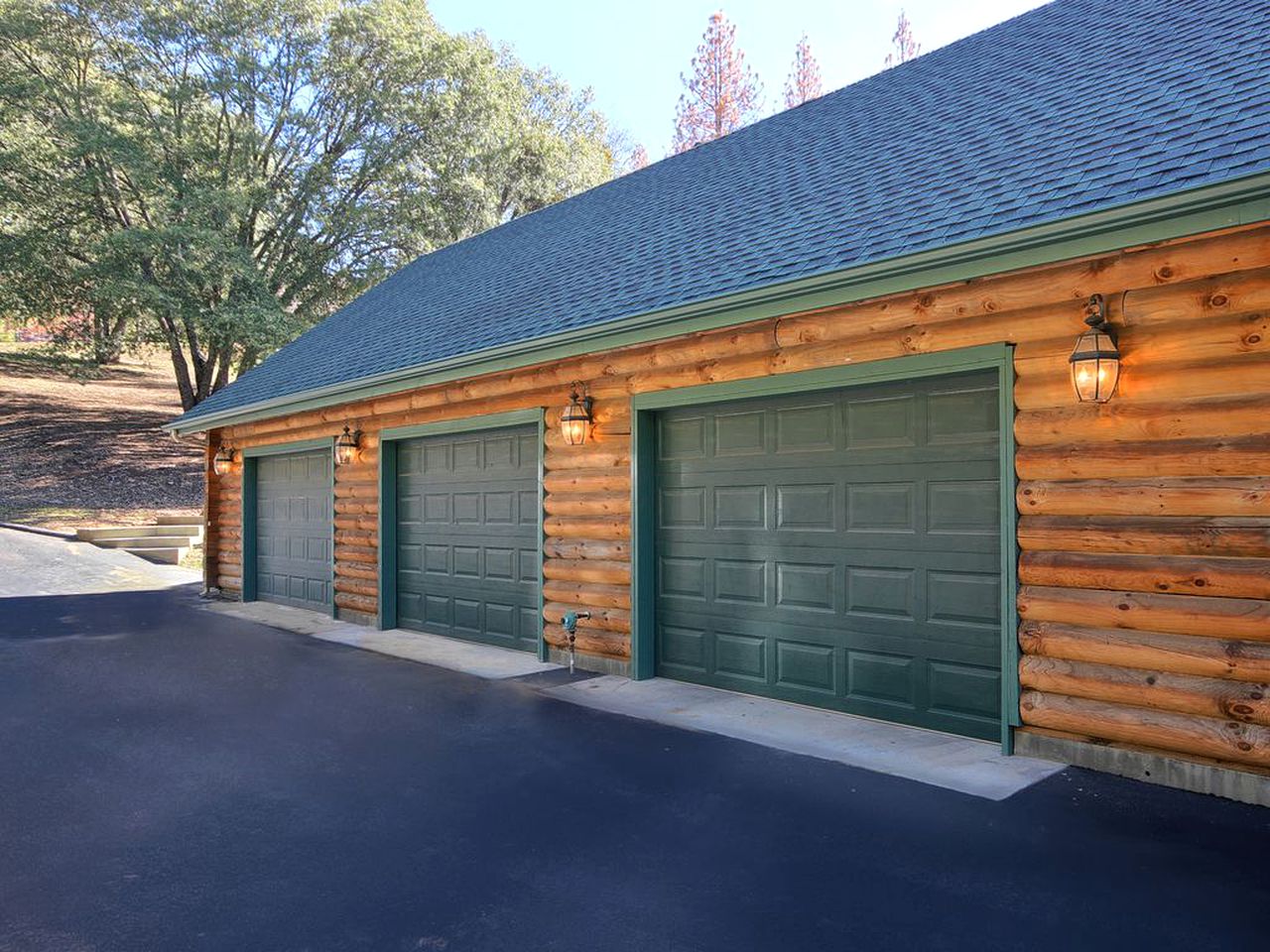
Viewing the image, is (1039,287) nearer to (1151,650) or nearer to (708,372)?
(1151,650)

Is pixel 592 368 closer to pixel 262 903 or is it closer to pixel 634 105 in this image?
pixel 262 903

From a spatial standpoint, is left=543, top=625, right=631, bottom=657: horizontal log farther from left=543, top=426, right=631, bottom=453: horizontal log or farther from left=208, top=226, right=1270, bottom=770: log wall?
left=208, top=226, right=1270, bottom=770: log wall

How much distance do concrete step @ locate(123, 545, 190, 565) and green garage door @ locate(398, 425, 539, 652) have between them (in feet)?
30.5

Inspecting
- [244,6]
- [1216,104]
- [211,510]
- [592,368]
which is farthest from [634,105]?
[1216,104]

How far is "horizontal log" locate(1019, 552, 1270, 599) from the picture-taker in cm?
403

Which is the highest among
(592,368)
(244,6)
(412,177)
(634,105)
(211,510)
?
(634,105)

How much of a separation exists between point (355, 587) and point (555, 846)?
766 centimetres

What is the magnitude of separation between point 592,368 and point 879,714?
3812 millimetres

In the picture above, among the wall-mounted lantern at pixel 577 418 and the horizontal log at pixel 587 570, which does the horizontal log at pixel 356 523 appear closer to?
the horizontal log at pixel 587 570

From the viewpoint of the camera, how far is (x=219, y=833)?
3.94m

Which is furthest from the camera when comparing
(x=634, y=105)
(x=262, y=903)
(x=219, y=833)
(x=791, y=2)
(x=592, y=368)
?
(x=634, y=105)

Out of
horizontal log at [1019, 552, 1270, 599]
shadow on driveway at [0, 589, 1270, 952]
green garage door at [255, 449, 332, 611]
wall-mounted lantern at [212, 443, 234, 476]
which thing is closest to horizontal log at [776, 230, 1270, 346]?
horizontal log at [1019, 552, 1270, 599]

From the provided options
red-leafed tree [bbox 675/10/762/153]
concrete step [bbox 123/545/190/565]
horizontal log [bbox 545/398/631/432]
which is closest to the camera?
horizontal log [bbox 545/398/631/432]

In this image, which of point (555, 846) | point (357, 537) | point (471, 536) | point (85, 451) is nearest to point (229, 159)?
point (85, 451)
